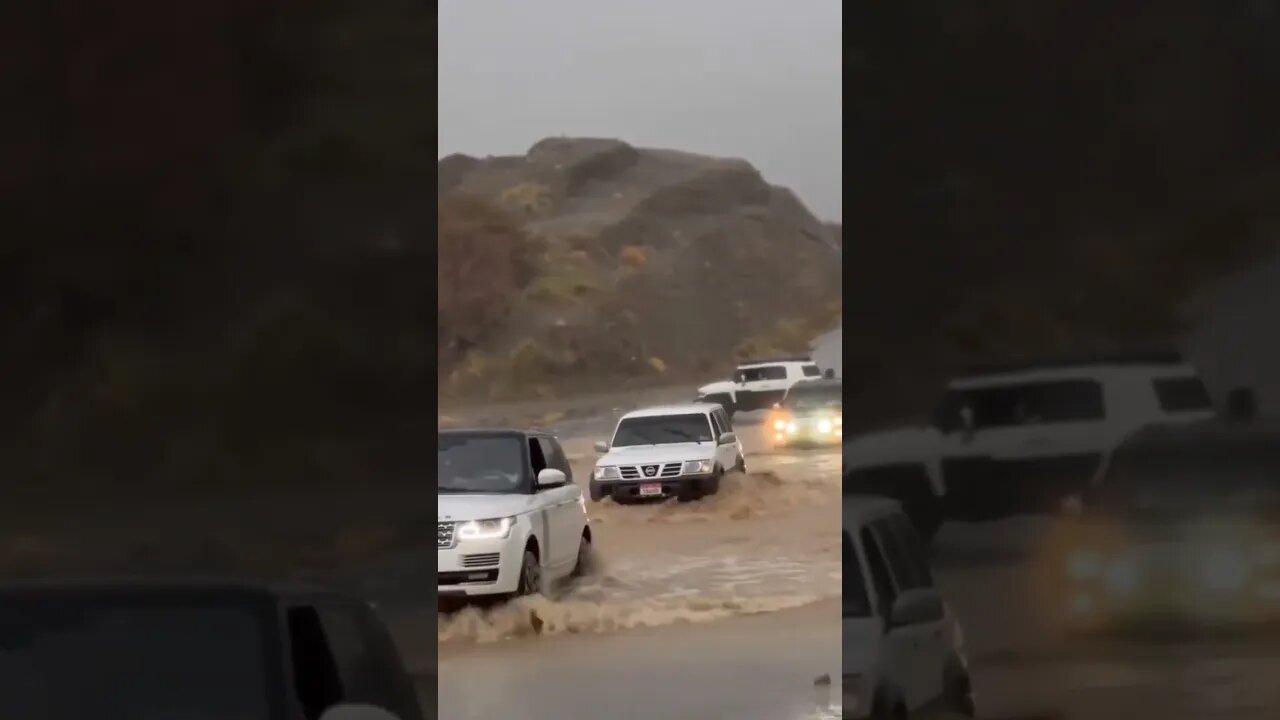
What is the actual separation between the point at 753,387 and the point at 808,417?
62 cm

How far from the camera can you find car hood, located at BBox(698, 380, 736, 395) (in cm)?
592

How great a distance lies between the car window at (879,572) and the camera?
2.68 metres

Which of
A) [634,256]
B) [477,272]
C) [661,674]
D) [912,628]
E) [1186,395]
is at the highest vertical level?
→ [634,256]

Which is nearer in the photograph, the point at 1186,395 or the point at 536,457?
the point at 1186,395

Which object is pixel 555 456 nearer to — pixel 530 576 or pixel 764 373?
pixel 530 576

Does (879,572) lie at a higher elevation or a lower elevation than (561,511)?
higher

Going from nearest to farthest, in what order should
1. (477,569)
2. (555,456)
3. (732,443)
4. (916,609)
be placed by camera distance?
(916,609) < (477,569) < (555,456) < (732,443)

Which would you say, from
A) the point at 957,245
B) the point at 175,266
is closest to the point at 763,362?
the point at 957,245

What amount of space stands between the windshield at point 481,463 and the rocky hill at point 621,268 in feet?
2.50

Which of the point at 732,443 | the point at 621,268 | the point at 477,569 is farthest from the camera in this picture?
the point at 621,268

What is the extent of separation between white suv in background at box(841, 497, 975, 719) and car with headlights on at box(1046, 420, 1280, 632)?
1.01 ft

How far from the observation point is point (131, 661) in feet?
8.56

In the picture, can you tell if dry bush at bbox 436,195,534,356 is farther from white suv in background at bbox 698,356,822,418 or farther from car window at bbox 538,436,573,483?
white suv in background at bbox 698,356,822,418

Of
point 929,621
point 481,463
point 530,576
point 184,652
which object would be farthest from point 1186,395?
point 481,463
